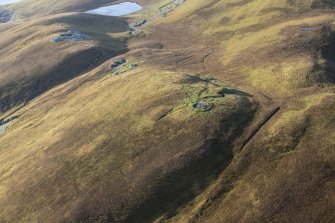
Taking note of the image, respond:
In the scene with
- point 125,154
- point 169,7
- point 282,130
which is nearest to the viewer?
point 282,130

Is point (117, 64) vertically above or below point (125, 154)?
below

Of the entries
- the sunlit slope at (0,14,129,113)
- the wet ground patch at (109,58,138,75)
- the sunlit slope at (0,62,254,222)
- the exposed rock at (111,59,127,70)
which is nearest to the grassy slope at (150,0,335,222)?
the sunlit slope at (0,62,254,222)

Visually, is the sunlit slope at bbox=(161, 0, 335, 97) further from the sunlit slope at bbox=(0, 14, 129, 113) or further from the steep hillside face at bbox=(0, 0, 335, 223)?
the sunlit slope at bbox=(0, 14, 129, 113)

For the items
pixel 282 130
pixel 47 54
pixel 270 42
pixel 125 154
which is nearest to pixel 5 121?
pixel 47 54

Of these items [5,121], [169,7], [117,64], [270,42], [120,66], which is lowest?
[5,121]

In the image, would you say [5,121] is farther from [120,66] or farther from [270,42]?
[270,42]

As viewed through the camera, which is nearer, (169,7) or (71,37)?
(71,37)

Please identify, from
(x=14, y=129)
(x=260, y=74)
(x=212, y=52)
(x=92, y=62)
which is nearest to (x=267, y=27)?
(x=212, y=52)

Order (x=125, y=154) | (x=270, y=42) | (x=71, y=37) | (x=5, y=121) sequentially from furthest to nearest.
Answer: (x=71, y=37) < (x=5, y=121) < (x=270, y=42) < (x=125, y=154)
